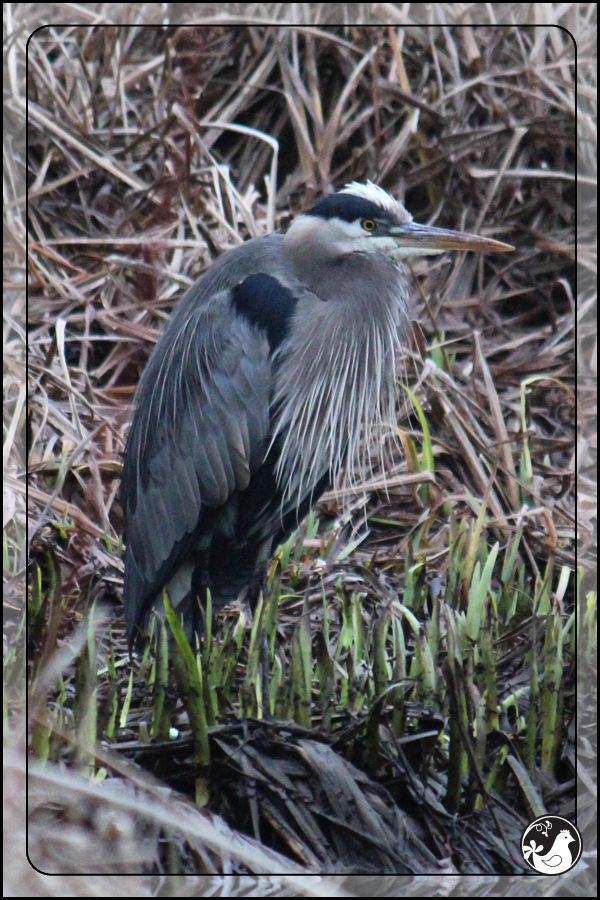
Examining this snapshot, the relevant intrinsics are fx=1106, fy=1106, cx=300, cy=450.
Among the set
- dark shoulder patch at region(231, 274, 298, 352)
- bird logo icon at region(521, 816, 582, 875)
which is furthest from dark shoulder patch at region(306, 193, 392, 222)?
bird logo icon at region(521, 816, 582, 875)

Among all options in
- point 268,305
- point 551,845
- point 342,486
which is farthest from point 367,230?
point 551,845

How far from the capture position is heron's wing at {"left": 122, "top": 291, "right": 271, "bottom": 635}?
1802 mm

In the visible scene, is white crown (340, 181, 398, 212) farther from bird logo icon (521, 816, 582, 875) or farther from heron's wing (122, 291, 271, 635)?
bird logo icon (521, 816, 582, 875)

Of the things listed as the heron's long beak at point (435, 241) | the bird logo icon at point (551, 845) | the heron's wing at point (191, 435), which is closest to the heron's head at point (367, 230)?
the heron's long beak at point (435, 241)

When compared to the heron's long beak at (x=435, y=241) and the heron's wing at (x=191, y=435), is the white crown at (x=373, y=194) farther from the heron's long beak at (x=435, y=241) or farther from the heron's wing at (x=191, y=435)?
the heron's wing at (x=191, y=435)

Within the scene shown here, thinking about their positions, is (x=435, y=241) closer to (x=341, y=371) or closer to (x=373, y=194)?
(x=373, y=194)

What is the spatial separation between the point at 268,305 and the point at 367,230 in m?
0.20

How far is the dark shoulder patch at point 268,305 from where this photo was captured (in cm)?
179

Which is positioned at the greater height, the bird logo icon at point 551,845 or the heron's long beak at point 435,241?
the heron's long beak at point 435,241

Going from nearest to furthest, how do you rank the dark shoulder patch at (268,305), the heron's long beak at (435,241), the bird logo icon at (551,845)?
the bird logo icon at (551,845), the heron's long beak at (435,241), the dark shoulder patch at (268,305)

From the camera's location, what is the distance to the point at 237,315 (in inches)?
71.4

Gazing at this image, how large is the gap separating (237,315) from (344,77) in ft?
1.35

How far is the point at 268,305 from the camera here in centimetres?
179

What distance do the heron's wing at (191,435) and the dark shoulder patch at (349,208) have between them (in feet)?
0.72
